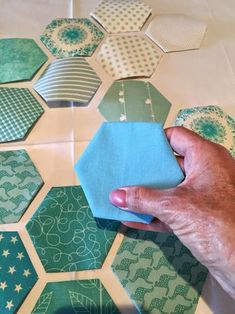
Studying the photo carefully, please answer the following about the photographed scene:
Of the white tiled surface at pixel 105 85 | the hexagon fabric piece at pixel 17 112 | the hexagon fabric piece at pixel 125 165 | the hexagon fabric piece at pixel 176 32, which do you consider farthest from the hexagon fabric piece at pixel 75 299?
the hexagon fabric piece at pixel 176 32

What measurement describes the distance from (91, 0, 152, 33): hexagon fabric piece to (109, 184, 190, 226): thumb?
580 mm

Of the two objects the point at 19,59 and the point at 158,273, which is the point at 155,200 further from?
the point at 19,59

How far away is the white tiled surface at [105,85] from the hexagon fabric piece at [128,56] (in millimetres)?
21

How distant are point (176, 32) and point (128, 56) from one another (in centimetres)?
18

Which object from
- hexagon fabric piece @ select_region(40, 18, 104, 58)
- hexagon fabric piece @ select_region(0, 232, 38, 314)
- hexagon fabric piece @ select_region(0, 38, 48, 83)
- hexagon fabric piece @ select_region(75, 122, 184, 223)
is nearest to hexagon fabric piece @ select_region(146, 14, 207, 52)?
hexagon fabric piece @ select_region(40, 18, 104, 58)

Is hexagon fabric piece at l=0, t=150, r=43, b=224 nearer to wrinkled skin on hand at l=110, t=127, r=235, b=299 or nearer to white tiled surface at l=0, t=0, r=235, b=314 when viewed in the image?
white tiled surface at l=0, t=0, r=235, b=314

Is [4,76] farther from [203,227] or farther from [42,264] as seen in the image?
[203,227]

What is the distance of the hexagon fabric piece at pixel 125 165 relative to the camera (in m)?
0.69

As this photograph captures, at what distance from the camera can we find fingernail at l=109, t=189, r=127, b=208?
654 millimetres

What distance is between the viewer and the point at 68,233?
0.76 m

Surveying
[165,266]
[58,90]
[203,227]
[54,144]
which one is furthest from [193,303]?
[58,90]

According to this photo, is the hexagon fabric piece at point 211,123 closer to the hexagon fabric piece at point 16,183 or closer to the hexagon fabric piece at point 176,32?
the hexagon fabric piece at point 176,32

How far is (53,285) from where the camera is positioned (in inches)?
27.3

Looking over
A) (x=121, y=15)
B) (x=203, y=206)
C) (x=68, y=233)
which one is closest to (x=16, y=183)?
(x=68, y=233)
